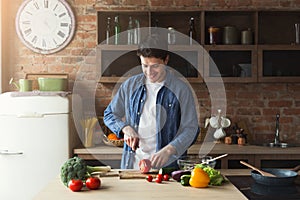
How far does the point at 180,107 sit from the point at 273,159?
1.42 metres

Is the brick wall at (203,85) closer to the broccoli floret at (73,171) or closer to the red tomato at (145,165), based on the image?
the red tomato at (145,165)

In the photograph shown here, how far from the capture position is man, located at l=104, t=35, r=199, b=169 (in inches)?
115

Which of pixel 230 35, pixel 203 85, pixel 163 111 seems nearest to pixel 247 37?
pixel 230 35

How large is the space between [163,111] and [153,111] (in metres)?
0.07

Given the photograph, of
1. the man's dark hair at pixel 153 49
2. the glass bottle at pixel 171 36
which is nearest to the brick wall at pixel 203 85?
the glass bottle at pixel 171 36

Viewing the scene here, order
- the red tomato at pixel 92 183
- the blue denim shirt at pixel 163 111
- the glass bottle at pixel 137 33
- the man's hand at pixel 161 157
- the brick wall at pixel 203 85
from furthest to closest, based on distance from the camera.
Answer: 1. the brick wall at pixel 203 85
2. the glass bottle at pixel 137 33
3. the blue denim shirt at pixel 163 111
4. the man's hand at pixel 161 157
5. the red tomato at pixel 92 183

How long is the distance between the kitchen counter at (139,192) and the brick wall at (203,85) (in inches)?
88.4

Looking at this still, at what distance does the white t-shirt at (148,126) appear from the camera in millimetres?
3066

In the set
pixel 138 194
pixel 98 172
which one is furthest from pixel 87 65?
pixel 138 194

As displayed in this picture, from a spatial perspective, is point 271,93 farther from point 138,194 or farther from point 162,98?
point 138,194

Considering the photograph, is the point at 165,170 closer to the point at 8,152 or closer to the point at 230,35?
the point at 8,152

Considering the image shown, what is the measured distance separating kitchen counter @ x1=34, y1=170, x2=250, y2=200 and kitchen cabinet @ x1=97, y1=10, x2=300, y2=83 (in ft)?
6.73

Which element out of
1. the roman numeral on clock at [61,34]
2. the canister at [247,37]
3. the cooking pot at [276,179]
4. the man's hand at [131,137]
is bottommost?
the cooking pot at [276,179]

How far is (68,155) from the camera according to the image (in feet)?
13.2
